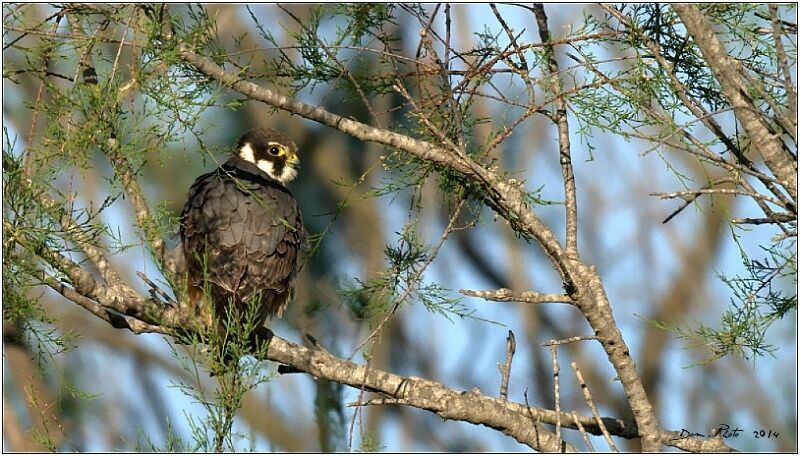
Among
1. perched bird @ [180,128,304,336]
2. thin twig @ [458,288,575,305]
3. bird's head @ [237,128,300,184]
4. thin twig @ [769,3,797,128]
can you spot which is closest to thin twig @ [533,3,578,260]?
thin twig @ [458,288,575,305]

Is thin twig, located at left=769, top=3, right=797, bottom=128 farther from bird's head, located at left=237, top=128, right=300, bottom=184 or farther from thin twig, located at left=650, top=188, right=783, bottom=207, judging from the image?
bird's head, located at left=237, top=128, right=300, bottom=184

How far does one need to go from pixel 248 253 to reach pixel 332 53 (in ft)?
3.72

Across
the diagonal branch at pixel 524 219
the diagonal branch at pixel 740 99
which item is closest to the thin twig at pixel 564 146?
the diagonal branch at pixel 524 219

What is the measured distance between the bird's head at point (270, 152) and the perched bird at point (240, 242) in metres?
0.77

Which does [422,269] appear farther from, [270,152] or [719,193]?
[270,152]

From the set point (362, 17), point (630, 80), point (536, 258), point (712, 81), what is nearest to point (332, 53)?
point (362, 17)

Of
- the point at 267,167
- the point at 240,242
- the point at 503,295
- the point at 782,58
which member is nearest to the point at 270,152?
the point at 267,167

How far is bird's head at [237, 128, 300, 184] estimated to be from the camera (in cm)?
594

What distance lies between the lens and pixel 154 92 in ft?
11.1

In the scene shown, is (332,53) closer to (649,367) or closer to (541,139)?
(541,139)

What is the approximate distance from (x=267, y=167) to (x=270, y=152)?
9 centimetres

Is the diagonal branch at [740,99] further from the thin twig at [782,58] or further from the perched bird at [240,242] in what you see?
the perched bird at [240,242]

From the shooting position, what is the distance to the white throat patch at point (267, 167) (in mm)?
5934

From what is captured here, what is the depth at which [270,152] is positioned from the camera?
594 centimetres
